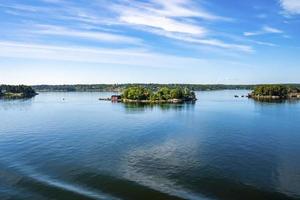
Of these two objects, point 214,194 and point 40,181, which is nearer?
point 214,194

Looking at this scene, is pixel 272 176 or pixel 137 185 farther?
pixel 272 176

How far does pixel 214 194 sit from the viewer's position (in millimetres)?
37438

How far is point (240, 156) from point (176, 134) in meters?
23.8

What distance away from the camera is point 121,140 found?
66.5m

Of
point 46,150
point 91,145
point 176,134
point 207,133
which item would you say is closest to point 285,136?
point 207,133

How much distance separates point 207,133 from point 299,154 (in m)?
23.7

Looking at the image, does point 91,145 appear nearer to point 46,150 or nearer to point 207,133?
point 46,150

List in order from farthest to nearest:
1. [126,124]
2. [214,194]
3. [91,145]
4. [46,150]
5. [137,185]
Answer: [126,124] < [91,145] < [46,150] < [137,185] < [214,194]

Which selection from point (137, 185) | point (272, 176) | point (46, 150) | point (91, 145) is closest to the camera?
point (137, 185)

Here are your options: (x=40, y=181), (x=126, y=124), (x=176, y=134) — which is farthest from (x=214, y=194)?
(x=126, y=124)

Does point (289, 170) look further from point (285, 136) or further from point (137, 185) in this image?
point (285, 136)

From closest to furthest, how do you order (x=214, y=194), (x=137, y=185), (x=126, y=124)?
(x=214, y=194) < (x=137, y=185) < (x=126, y=124)

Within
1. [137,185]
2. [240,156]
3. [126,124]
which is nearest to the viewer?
[137,185]

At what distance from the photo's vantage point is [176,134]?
75188 mm
